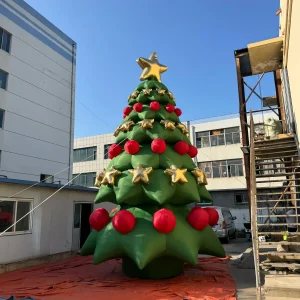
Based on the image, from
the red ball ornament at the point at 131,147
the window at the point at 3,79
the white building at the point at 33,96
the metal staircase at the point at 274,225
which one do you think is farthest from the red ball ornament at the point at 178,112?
the window at the point at 3,79

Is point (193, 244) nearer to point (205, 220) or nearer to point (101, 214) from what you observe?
point (205, 220)

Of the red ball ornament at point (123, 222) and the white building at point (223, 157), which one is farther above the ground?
the white building at point (223, 157)

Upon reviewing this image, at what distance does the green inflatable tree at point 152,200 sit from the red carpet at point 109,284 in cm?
57

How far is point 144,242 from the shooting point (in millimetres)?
6797

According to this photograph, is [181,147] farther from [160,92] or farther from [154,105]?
[160,92]

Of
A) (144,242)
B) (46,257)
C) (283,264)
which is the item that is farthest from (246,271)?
(46,257)

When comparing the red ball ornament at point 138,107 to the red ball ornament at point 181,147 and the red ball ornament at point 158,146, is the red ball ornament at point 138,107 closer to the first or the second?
the red ball ornament at point 158,146

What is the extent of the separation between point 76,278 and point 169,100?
5.99 m

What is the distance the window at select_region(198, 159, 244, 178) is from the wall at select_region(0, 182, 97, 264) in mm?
18521

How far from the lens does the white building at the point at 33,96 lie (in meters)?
18.0

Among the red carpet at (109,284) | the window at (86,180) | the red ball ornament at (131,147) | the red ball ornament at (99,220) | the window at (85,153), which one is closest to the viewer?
the red carpet at (109,284)

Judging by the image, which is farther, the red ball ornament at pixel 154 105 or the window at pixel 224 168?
the window at pixel 224 168

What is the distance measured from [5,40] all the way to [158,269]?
17.8m

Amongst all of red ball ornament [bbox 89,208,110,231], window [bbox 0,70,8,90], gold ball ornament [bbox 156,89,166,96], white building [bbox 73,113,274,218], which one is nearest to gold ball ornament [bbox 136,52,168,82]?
gold ball ornament [bbox 156,89,166,96]
